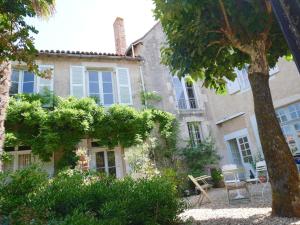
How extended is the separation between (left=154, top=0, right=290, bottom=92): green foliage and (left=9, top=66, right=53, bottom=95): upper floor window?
7.56m

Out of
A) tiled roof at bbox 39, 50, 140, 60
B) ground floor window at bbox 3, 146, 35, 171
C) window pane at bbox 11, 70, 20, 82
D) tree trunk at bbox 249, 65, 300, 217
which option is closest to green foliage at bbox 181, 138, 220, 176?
tiled roof at bbox 39, 50, 140, 60

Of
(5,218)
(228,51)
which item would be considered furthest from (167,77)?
(5,218)

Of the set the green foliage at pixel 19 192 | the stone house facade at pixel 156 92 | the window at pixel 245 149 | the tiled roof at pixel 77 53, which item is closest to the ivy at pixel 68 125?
the stone house facade at pixel 156 92

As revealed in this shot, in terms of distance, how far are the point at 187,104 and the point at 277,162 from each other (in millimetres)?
10306

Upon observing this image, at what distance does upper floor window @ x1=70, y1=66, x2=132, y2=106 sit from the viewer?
12.5 metres

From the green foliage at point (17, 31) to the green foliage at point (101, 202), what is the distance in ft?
6.45

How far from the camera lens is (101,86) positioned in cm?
1298

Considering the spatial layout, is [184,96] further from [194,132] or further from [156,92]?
[194,132]

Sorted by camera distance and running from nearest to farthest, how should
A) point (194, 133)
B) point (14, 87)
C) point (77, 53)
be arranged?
point (14, 87) < point (77, 53) < point (194, 133)

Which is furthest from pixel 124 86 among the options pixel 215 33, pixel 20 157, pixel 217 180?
pixel 215 33

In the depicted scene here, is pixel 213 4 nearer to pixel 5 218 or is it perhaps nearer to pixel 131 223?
pixel 131 223

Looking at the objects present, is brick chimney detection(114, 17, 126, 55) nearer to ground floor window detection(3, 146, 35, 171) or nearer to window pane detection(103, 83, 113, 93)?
window pane detection(103, 83, 113, 93)

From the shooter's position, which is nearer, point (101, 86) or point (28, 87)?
point (28, 87)

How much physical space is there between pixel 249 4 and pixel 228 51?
130 centimetres
